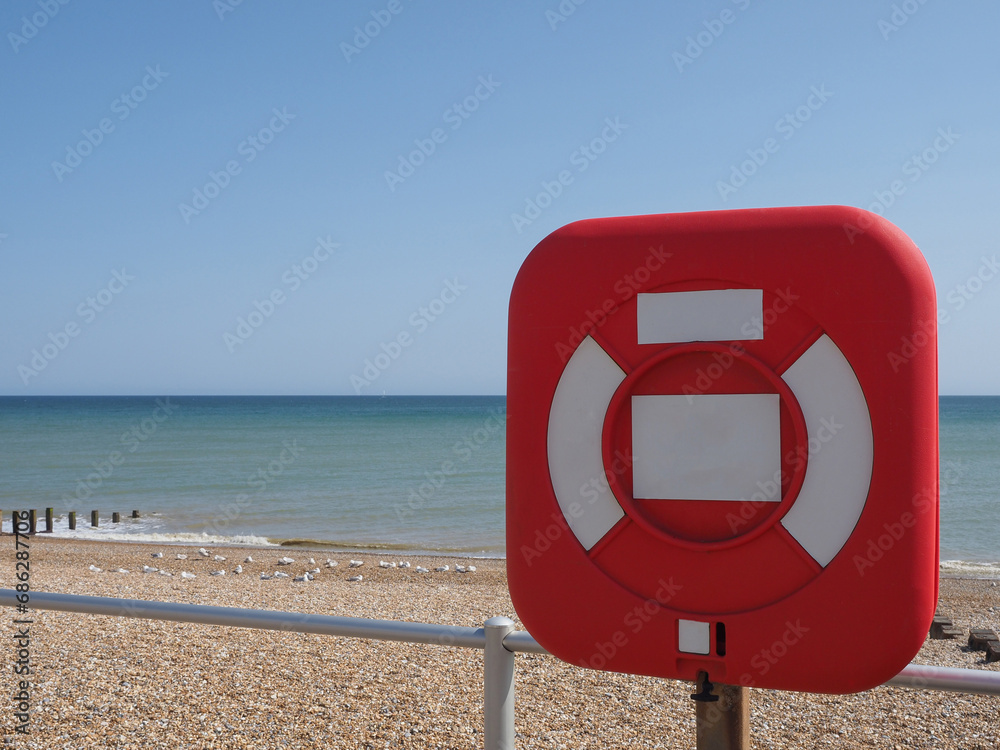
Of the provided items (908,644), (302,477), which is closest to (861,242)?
(908,644)

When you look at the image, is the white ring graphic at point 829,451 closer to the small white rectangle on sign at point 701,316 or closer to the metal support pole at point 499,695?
the small white rectangle on sign at point 701,316

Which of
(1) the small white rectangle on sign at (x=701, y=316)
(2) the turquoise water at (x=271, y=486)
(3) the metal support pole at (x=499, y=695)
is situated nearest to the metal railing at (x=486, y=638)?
(3) the metal support pole at (x=499, y=695)

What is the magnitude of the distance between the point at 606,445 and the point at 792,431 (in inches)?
12.1

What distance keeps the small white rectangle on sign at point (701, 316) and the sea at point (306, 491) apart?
13.0 meters

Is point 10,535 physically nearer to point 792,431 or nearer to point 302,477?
point 302,477

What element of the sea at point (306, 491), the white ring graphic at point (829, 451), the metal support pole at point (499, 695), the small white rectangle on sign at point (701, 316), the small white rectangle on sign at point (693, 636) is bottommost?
the sea at point (306, 491)

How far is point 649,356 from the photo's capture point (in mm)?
1381

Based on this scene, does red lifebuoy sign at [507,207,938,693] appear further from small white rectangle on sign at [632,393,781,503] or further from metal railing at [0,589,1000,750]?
metal railing at [0,589,1000,750]

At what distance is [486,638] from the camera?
1972 millimetres

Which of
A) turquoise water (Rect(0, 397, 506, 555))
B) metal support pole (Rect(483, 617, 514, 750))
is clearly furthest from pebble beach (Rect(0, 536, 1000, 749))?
turquoise water (Rect(0, 397, 506, 555))

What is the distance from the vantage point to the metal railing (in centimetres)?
164

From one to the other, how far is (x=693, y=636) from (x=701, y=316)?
55cm

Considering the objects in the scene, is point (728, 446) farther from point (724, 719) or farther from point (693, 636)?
point (724, 719)

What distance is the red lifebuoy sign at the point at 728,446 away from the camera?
1.29 m
